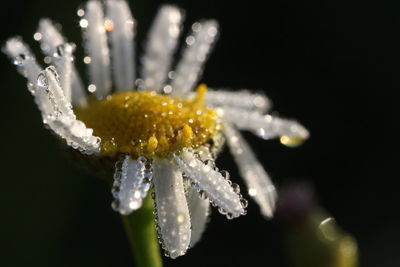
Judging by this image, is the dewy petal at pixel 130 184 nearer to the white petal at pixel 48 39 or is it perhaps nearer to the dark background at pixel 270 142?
the white petal at pixel 48 39

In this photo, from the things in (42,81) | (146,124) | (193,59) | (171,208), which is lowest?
(171,208)

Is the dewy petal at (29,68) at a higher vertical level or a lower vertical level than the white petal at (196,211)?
higher

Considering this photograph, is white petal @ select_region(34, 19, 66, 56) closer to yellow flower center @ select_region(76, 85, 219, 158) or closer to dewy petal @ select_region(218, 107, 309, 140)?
yellow flower center @ select_region(76, 85, 219, 158)

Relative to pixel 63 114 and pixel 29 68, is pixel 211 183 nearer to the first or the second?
pixel 63 114

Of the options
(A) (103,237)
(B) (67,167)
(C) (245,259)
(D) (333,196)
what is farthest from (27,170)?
(D) (333,196)

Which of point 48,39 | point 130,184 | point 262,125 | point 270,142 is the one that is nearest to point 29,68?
point 48,39

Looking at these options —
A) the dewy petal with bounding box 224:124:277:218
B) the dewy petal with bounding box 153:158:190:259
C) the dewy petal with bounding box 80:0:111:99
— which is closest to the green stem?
the dewy petal with bounding box 153:158:190:259

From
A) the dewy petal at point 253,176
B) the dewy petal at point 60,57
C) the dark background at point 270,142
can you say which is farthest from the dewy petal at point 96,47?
the dark background at point 270,142
